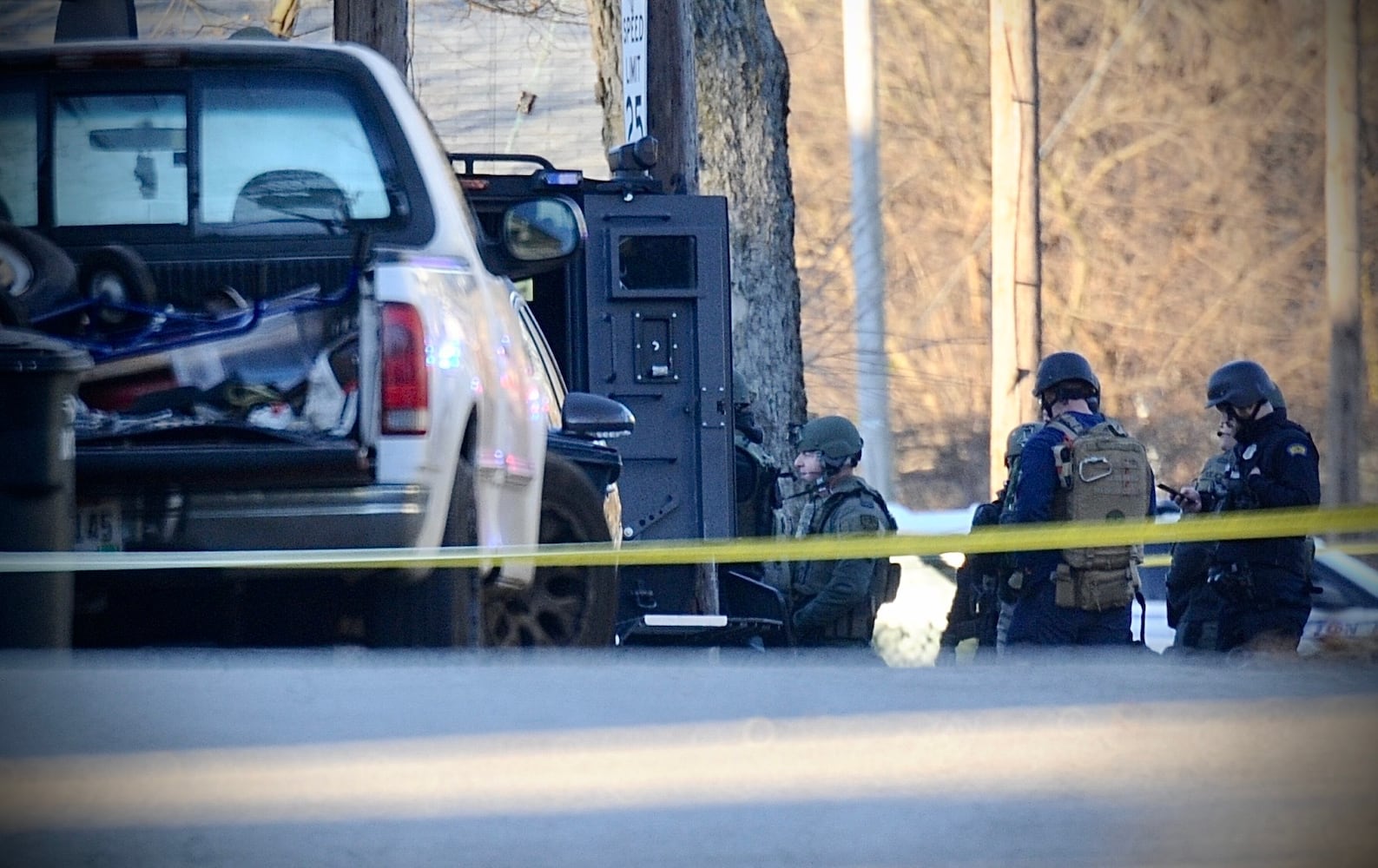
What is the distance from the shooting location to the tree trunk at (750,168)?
13.0m

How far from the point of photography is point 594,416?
7309 mm

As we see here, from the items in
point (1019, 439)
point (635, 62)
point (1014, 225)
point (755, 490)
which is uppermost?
point (635, 62)

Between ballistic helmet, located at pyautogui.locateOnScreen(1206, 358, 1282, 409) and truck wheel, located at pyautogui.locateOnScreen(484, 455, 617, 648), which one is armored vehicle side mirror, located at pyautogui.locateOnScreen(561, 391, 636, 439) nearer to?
truck wheel, located at pyautogui.locateOnScreen(484, 455, 617, 648)

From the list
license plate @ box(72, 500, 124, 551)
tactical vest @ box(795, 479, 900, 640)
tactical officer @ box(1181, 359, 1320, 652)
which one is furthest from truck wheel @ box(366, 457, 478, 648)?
tactical officer @ box(1181, 359, 1320, 652)

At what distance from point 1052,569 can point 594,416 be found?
2.08m

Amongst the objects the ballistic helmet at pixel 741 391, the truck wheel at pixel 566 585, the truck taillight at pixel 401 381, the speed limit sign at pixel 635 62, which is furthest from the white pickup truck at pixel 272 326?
the speed limit sign at pixel 635 62

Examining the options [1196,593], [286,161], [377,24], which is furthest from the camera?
[377,24]

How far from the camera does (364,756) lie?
503 centimetres

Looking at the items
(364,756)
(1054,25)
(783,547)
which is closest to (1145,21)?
(1054,25)

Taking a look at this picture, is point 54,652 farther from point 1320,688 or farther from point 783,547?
point 1320,688

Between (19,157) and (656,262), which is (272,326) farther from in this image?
(656,262)

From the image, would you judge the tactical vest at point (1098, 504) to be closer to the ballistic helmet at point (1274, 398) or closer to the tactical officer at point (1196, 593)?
the tactical officer at point (1196, 593)

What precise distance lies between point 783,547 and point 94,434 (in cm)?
231

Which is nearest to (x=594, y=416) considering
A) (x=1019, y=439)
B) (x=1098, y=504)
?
(x=1098, y=504)
